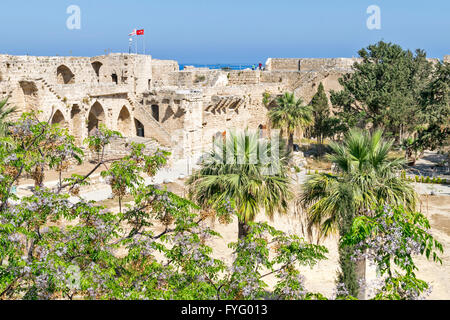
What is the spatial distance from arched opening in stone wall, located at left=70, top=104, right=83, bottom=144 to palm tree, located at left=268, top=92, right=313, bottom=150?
1187 cm

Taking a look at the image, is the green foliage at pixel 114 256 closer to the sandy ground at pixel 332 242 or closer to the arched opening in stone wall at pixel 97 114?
the sandy ground at pixel 332 242

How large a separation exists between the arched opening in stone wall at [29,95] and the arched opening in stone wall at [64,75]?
9.45m

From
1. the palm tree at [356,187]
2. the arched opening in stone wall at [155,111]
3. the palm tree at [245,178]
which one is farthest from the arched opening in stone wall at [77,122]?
the palm tree at [356,187]

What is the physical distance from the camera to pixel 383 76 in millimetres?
34375

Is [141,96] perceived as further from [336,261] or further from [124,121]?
[336,261]

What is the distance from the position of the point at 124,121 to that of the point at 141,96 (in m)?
2.31

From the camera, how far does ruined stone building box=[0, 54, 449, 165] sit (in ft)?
97.0

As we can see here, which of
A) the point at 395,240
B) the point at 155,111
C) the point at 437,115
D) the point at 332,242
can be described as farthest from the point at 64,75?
the point at 395,240

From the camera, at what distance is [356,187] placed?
35.9 ft

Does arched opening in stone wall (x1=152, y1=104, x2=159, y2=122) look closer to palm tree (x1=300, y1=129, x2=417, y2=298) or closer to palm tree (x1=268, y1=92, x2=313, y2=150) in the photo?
palm tree (x1=268, y1=92, x2=313, y2=150)

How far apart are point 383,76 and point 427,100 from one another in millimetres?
3925

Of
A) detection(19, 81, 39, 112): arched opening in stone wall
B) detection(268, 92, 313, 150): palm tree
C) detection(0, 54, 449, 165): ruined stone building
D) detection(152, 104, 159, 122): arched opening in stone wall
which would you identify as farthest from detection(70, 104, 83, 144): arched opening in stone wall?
detection(268, 92, 313, 150): palm tree

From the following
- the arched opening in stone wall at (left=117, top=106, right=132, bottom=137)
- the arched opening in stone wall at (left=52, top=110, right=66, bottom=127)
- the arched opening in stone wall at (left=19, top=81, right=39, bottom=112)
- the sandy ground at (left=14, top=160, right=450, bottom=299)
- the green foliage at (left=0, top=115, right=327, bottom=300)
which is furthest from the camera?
the arched opening in stone wall at (left=117, top=106, right=132, bottom=137)

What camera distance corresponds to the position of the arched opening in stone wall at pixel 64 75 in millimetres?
38250
